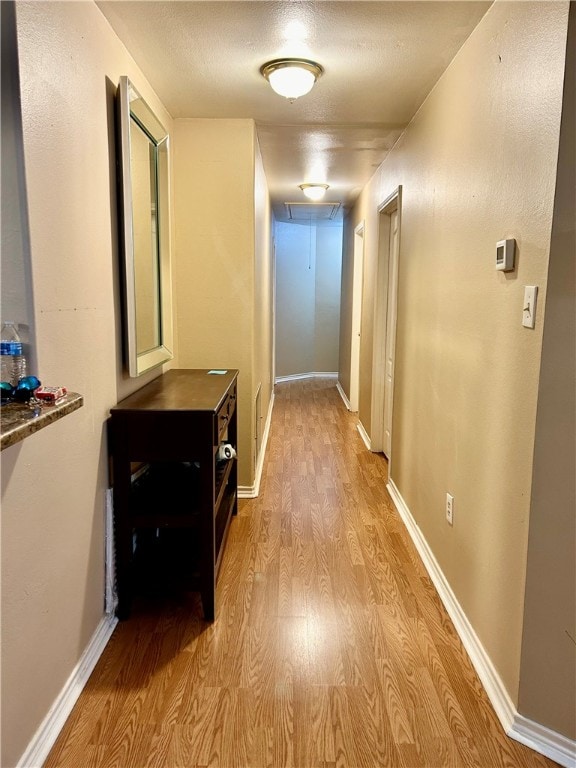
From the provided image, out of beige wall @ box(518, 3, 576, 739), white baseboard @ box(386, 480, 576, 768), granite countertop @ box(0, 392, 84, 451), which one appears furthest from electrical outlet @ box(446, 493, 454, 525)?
granite countertop @ box(0, 392, 84, 451)

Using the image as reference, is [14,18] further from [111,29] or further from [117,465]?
[117,465]

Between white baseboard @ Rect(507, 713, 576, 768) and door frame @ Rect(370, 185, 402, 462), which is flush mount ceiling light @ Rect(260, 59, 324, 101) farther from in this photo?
white baseboard @ Rect(507, 713, 576, 768)

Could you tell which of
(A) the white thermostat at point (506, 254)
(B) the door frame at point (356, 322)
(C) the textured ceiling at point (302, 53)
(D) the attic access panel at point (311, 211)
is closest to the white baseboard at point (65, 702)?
(A) the white thermostat at point (506, 254)

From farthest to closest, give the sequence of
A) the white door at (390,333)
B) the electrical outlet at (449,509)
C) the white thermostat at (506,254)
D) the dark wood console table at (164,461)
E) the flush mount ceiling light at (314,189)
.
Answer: the flush mount ceiling light at (314,189) → the white door at (390,333) → the electrical outlet at (449,509) → the dark wood console table at (164,461) → the white thermostat at (506,254)

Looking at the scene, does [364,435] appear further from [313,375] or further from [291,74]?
[313,375]

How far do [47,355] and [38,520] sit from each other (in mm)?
446

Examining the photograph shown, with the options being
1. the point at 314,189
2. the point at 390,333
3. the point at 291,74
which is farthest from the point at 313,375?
the point at 291,74

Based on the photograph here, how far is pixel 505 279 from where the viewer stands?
1.63 metres

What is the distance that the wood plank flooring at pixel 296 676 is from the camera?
1465 millimetres

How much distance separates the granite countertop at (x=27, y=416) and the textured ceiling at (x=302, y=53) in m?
Answer: 1.46

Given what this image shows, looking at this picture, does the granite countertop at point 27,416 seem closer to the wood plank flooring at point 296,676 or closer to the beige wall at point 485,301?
the wood plank flooring at point 296,676

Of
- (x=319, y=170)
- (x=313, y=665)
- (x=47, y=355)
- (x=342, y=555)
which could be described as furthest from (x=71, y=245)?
(x=319, y=170)

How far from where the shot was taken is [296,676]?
176cm

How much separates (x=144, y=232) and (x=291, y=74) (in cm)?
91
